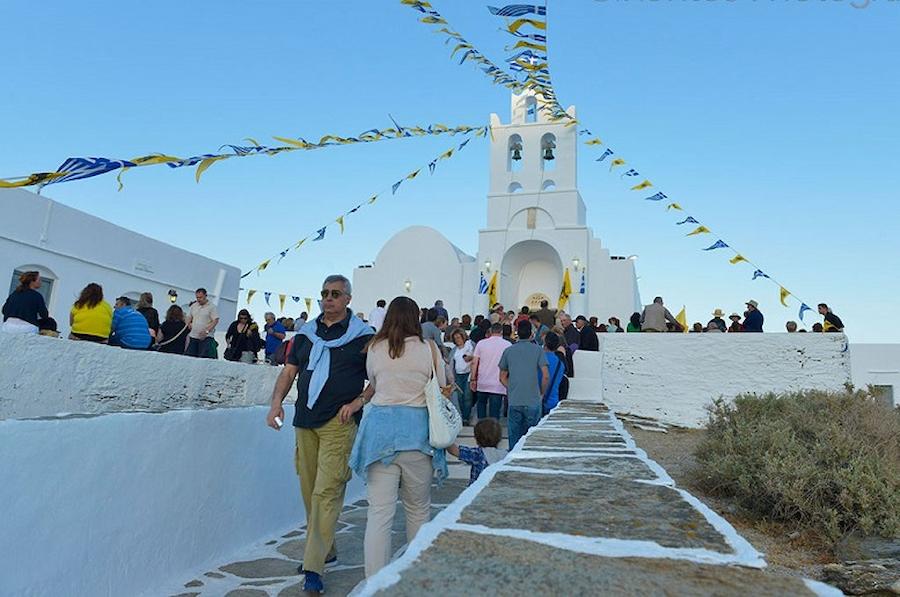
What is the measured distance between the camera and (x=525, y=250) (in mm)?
19469

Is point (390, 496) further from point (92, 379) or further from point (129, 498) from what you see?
point (92, 379)

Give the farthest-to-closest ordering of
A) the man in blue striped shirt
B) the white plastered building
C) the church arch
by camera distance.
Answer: the church arch, the white plastered building, the man in blue striped shirt

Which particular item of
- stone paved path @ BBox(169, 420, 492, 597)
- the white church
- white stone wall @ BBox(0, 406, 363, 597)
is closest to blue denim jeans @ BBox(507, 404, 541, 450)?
stone paved path @ BBox(169, 420, 492, 597)

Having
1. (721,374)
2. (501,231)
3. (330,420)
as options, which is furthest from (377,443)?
(501,231)

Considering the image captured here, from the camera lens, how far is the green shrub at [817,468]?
389cm

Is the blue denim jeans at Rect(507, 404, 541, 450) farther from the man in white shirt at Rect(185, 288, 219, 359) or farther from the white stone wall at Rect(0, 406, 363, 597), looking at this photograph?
the man in white shirt at Rect(185, 288, 219, 359)

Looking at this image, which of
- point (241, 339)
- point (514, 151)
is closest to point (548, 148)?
point (514, 151)

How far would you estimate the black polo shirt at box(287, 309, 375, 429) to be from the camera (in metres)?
3.32

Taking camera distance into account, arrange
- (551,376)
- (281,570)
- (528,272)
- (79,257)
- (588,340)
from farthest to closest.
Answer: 1. (528,272)
2. (79,257)
3. (588,340)
4. (551,376)
5. (281,570)

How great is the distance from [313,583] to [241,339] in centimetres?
737

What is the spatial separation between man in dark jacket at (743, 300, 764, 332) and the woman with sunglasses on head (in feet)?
29.8

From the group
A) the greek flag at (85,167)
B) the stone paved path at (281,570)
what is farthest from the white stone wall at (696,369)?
the greek flag at (85,167)

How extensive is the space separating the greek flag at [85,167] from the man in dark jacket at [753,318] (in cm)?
1029

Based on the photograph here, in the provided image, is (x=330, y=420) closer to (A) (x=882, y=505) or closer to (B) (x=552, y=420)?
(B) (x=552, y=420)
